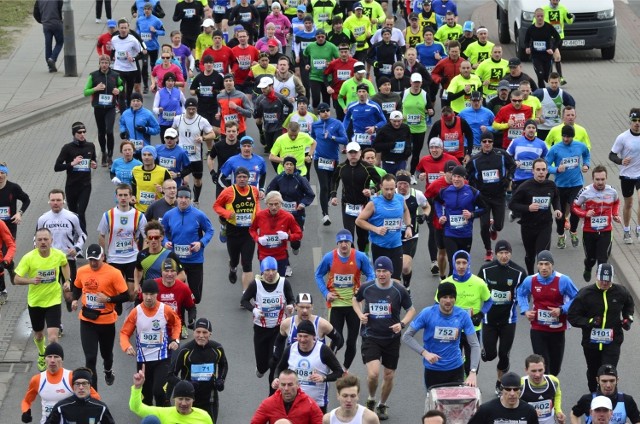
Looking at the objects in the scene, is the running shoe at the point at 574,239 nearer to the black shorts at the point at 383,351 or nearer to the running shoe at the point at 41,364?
the black shorts at the point at 383,351

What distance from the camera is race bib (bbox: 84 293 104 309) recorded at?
55.8 feet

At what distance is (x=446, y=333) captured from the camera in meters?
16.0

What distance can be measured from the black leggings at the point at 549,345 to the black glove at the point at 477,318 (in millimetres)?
614

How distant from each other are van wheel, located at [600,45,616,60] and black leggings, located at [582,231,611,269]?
13.6m

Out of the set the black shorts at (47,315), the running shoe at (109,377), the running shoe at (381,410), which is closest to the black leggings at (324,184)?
the black shorts at (47,315)

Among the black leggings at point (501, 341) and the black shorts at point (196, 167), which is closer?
the black leggings at point (501, 341)

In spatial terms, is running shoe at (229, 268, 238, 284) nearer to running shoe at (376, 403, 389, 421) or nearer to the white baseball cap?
the white baseball cap

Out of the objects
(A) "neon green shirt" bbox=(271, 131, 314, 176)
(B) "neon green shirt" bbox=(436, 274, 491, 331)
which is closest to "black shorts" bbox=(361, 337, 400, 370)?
(B) "neon green shirt" bbox=(436, 274, 491, 331)

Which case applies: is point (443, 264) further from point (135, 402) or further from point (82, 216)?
point (135, 402)

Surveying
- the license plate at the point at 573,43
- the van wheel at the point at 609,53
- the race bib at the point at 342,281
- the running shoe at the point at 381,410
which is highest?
the race bib at the point at 342,281

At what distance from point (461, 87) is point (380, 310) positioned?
943cm

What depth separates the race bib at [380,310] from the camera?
54.1 ft

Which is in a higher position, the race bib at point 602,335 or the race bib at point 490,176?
the race bib at point 602,335

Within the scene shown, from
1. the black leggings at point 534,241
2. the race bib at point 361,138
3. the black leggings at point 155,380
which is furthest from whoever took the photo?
the race bib at point 361,138
